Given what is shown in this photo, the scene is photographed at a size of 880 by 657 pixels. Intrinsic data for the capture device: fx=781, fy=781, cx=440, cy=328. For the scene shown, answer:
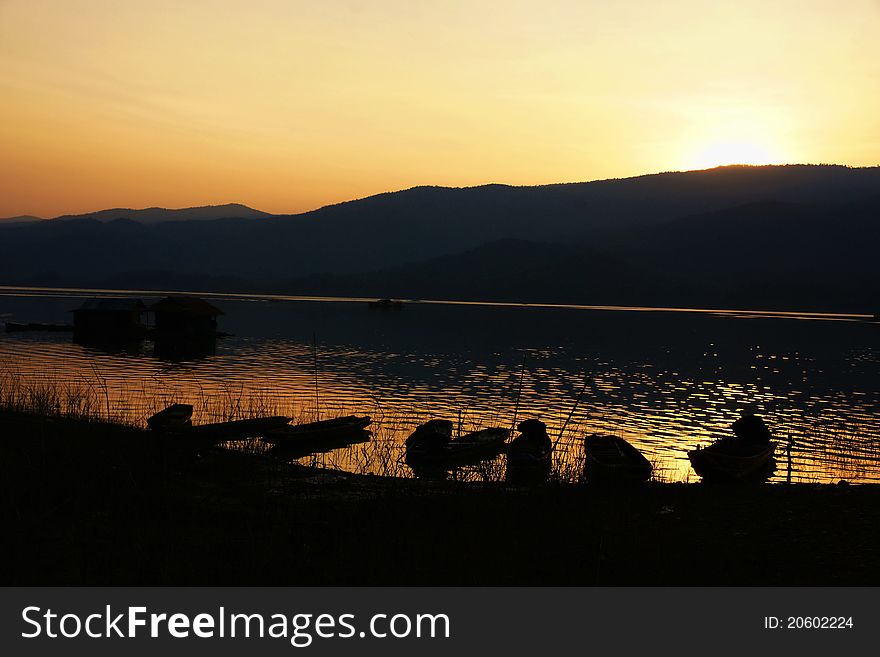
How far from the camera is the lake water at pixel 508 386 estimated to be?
3152cm

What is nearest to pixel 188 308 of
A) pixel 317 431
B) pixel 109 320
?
pixel 109 320

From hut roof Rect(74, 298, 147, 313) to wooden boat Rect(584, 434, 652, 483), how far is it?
66.1 m

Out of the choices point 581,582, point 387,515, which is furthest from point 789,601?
point 387,515

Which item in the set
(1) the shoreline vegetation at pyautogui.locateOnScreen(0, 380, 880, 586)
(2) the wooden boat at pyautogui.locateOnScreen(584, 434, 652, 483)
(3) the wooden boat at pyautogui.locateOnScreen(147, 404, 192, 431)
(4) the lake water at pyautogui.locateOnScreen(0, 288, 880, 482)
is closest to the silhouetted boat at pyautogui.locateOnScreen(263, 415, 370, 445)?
(4) the lake water at pyautogui.locateOnScreen(0, 288, 880, 482)

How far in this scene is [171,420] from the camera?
28.1 meters

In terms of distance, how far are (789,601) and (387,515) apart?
7109 millimetres

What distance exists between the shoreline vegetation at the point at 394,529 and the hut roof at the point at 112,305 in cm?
6506

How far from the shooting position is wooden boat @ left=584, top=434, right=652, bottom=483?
21.8 metres

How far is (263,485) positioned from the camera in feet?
58.8

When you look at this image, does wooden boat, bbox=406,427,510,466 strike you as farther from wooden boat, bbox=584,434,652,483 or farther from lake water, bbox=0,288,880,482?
wooden boat, bbox=584,434,652,483

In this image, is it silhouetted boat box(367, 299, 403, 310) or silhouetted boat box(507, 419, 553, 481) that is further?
silhouetted boat box(367, 299, 403, 310)

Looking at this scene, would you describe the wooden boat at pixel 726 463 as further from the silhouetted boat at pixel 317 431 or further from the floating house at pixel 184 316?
the floating house at pixel 184 316

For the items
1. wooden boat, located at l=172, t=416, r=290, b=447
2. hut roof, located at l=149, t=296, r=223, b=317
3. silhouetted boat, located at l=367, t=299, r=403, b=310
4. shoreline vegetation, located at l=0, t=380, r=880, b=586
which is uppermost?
silhouetted boat, located at l=367, t=299, r=403, b=310

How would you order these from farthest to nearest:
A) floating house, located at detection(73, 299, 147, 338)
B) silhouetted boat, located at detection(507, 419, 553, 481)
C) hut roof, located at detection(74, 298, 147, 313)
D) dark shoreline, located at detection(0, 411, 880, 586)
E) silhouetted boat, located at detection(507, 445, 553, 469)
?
1. hut roof, located at detection(74, 298, 147, 313)
2. floating house, located at detection(73, 299, 147, 338)
3. silhouetted boat, located at detection(507, 445, 553, 469)
4. silhouetted boat, located at detection(507, 419, 553, 481)
5. dark shoreline, located at detection(0, 411, 880, 586)
